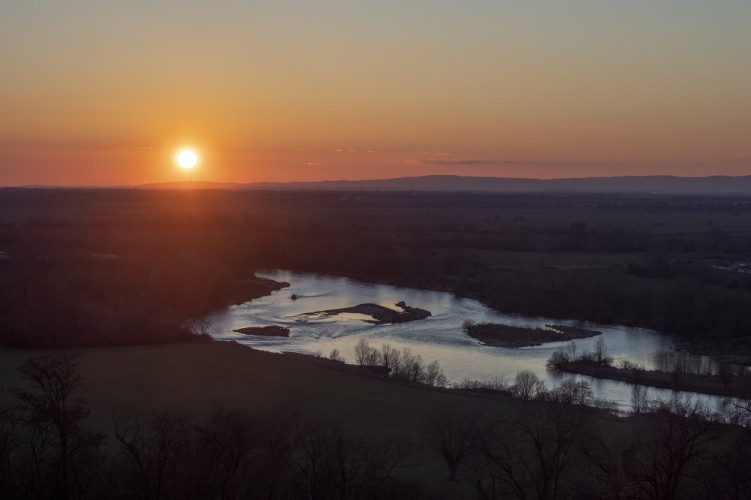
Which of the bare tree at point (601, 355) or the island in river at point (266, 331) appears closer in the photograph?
the bare tree at point (601, 355)

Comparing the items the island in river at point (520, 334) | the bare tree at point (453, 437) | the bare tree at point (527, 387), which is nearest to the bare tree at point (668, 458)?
the bare tree at point (453, 437)

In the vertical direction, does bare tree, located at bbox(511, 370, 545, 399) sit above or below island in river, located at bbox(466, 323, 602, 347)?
above

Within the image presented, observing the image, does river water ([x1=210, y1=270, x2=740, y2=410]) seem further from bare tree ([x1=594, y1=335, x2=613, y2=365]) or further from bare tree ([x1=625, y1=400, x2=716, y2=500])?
bare tree ([x1=625, y1=400, x2=716, y2=500])

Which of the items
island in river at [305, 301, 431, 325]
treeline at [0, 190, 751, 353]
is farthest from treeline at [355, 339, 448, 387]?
treeline at [0, 190, 751, 353]

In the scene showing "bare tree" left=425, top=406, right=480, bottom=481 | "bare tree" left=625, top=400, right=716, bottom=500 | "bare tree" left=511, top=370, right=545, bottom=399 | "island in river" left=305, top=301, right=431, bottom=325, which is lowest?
"island in river" left=305, top=301, right=431, bottom=325

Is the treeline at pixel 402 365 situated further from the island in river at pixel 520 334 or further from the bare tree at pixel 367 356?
the island in river at pixel 520 334

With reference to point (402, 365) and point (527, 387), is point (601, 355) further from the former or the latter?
point (402, 365)
